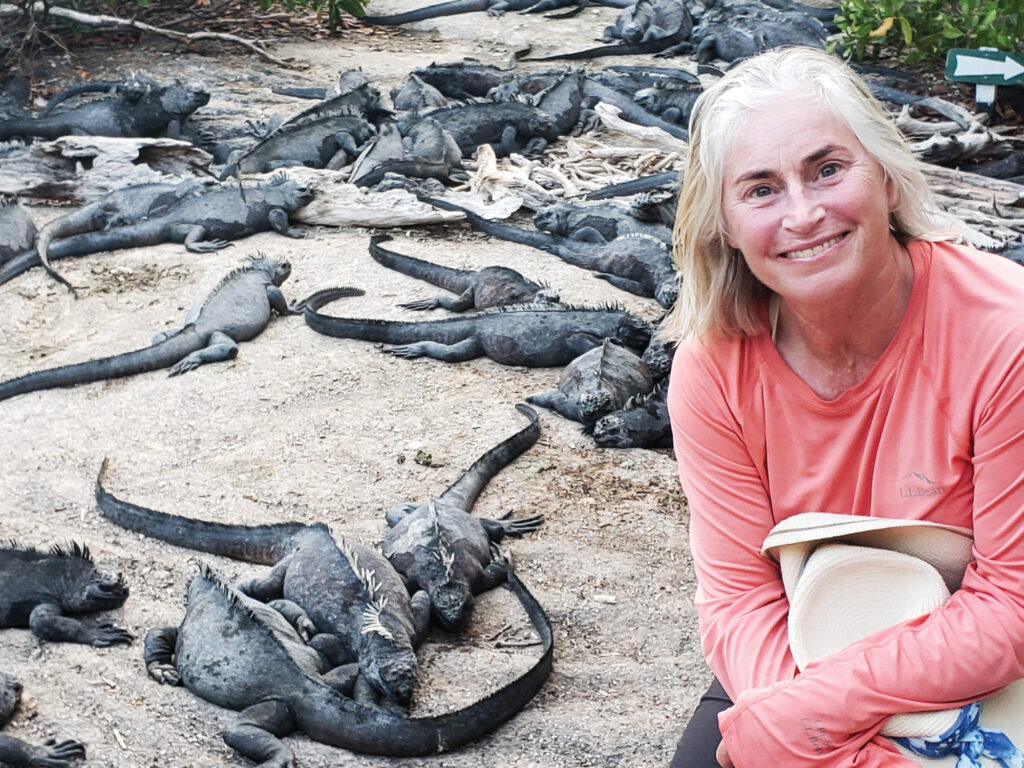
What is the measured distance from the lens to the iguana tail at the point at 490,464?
407cm

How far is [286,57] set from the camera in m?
11.4

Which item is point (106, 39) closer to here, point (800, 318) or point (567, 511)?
point (567, 511)

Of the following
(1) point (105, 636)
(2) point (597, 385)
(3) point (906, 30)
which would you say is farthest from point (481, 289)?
(3) point (906, 30)

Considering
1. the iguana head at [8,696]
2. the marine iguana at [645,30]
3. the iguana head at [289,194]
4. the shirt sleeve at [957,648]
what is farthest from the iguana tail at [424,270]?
the marine iguana at [645,30]

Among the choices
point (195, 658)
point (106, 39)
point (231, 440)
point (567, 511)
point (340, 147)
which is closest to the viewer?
point (195, 658)

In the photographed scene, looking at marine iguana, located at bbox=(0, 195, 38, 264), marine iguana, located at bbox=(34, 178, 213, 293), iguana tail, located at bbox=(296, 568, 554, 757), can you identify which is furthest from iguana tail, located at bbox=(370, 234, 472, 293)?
iguana tail, located at bbox=(296, 568, 554, 757)

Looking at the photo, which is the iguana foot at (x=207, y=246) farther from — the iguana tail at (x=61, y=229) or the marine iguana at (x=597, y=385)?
the marine iguana at (x=597, y=385)

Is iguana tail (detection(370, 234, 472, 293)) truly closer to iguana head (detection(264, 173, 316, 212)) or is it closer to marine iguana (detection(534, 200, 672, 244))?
iguana head (detection(264, 173, 316, 212))

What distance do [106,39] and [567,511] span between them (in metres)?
9.17

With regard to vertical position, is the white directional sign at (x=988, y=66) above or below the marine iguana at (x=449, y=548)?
above

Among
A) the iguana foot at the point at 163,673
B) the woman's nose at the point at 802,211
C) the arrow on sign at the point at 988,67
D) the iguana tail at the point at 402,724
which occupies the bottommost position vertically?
the iguana foot at the point at 163,673

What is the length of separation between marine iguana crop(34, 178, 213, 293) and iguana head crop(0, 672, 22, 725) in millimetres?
4740

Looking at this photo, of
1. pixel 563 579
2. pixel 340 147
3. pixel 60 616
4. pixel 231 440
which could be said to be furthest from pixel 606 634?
pixel 340 147

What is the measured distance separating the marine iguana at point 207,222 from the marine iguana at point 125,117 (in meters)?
1.87
